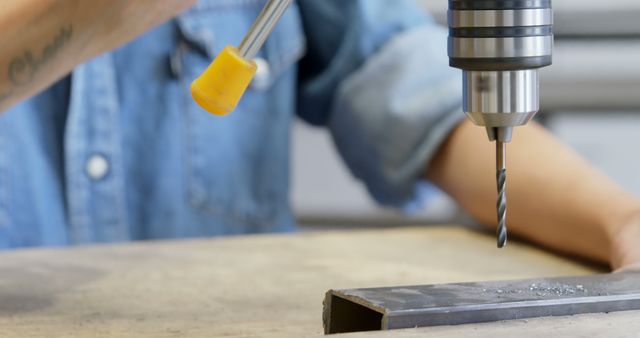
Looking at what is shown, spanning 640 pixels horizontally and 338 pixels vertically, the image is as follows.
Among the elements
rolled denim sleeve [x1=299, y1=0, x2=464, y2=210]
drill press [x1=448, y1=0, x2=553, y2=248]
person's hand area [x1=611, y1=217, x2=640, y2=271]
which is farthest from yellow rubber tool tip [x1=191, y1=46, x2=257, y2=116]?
rolled denim sleeve [x1=299, y1=0, x2=464, y2=210]

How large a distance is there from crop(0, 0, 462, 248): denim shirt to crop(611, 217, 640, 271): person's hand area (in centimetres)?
24

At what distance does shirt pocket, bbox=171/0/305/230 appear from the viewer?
40.4 inches

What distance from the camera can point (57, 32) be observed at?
61 cm

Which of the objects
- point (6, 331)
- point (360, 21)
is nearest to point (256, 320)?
point (6, 331)

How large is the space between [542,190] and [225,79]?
0.41 metres

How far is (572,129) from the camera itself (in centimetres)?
158

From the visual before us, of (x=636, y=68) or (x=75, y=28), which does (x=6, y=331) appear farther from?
(x=636, y=68)

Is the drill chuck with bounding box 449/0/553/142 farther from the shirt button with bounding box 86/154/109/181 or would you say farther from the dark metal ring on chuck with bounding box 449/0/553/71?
the shirt button with bounding box 86/154/109/181

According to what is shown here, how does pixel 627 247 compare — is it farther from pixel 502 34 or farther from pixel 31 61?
pixel 31 61

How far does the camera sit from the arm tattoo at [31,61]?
2.02 ft

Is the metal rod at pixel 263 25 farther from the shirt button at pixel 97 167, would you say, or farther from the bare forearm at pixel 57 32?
the shirt button at pixel 97 167

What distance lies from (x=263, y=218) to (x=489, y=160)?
0.26m

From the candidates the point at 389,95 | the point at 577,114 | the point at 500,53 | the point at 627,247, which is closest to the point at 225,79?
the point at 500,53

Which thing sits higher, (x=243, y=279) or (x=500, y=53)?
(x=500, y=53)
